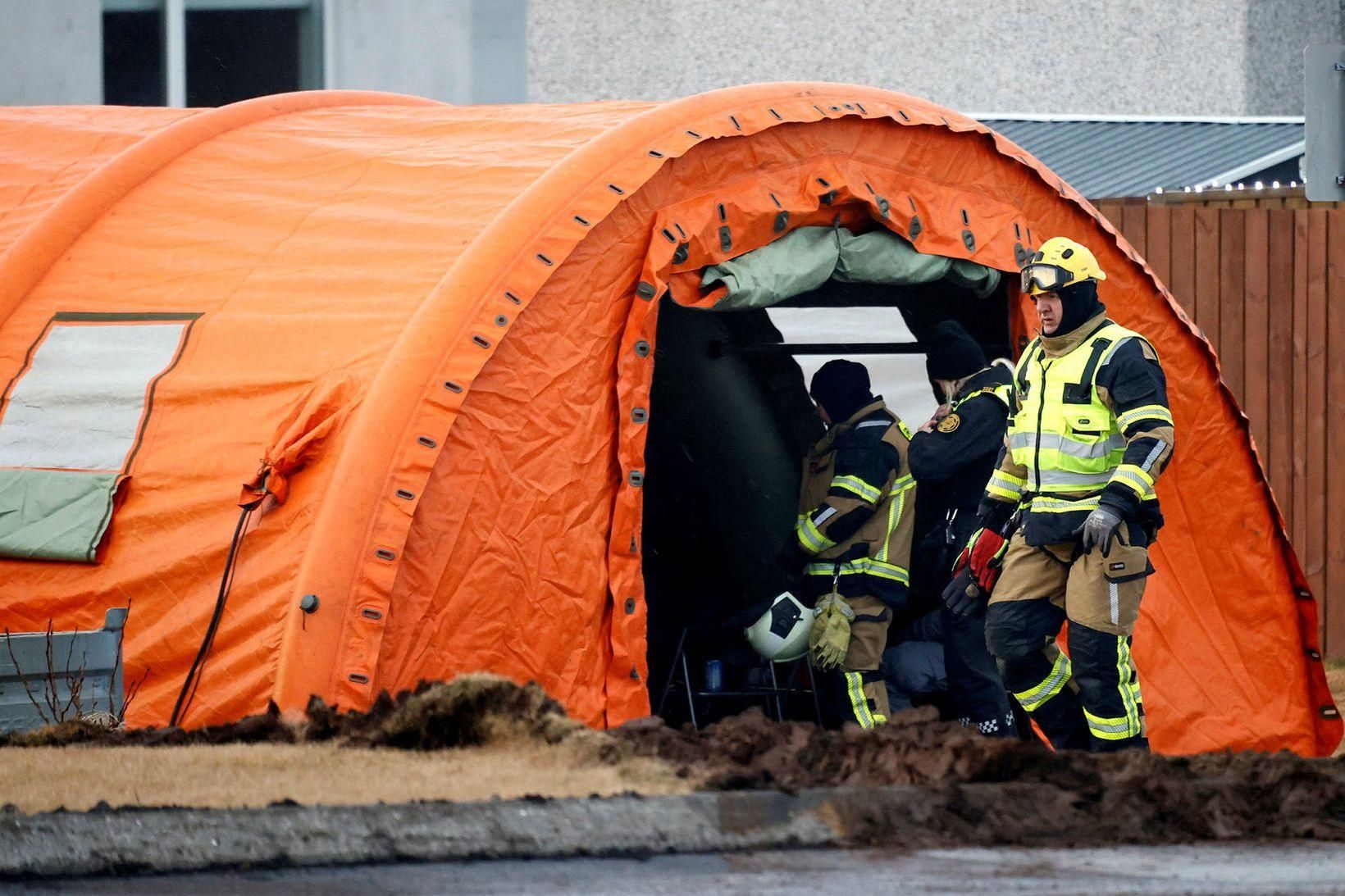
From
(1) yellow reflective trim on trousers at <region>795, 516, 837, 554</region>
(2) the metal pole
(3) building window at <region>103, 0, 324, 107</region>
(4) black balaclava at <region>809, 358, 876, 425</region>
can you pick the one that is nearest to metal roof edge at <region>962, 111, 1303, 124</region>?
(3) building window at <region>103, 0, 324, 107</region>

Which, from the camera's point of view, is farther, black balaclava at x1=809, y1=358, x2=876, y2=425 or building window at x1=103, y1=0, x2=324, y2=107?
building window at x1=103, y1=0, x2=324, y2=107

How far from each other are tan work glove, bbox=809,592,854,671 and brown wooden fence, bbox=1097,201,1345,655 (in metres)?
3.01

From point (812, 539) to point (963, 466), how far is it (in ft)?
2.02

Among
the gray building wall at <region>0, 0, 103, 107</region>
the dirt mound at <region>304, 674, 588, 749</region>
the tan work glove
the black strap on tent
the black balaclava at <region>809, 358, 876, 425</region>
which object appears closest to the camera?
the dirt mound at <region>304, 674, 588, 749</region>

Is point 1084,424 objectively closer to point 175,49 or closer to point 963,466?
point 963,466

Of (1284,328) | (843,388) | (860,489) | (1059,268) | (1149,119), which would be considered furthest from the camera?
(1149,119)

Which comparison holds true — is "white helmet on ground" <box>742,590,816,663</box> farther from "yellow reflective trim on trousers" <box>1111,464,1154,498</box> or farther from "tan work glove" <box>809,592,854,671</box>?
"yellow reflective trim on trousers" <box>1111,464,1154,498</box>

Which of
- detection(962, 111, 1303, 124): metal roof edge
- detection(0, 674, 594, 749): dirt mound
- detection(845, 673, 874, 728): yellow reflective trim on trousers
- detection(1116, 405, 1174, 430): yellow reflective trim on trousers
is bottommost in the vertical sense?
detection(845, 673, 874, 728): yellow reflective trim on trousers

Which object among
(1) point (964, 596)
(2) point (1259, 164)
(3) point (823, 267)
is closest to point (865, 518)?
(1) point (964, 596)

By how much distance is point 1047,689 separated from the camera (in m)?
6.68

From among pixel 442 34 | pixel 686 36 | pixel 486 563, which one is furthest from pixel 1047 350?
pixel 686 36

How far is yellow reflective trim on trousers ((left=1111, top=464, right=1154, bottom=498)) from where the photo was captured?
6.14m

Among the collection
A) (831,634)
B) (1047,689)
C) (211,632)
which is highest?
(211,632)

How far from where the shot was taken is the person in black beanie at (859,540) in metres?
7.33
